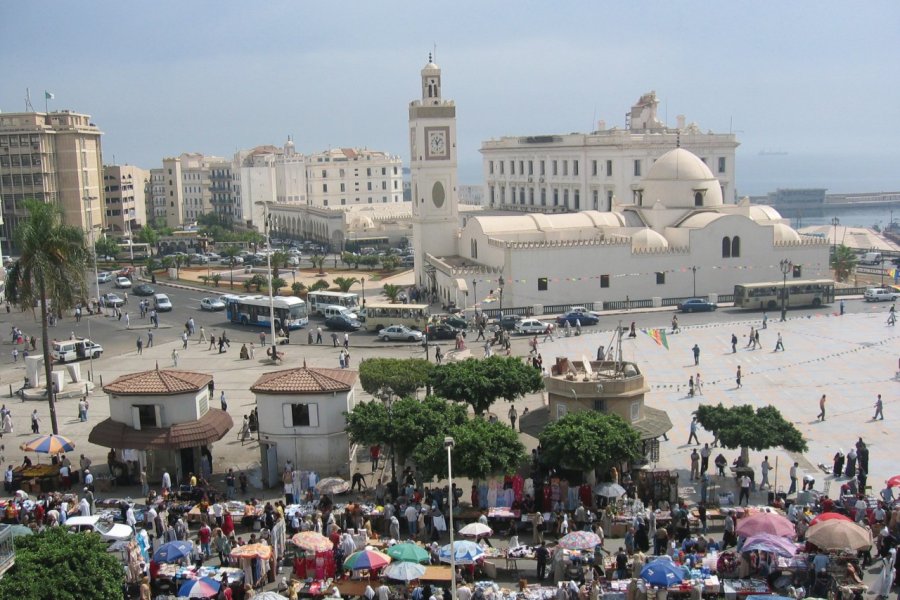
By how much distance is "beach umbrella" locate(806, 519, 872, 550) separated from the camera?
19.6m

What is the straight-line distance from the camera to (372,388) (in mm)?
32469

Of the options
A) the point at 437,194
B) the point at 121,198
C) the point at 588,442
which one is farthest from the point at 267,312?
the point at 121,198

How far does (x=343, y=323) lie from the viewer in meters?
51.5

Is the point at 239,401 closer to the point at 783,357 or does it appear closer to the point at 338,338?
the point at 338,338

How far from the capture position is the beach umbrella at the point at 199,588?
19328 mm

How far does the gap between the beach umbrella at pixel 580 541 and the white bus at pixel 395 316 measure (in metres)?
29.1

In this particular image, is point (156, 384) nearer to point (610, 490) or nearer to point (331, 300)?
point (610, 490)

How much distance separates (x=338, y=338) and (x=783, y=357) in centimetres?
1985

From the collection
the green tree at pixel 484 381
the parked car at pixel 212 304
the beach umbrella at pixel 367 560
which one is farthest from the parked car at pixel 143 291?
the beach umbrella at pixel 367 560

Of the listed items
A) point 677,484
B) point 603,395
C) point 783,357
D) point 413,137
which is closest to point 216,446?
point 603,395

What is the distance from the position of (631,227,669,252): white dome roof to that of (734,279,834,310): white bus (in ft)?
17.4

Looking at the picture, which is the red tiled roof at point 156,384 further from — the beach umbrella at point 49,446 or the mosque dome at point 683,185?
the mosque dome at point 683,185

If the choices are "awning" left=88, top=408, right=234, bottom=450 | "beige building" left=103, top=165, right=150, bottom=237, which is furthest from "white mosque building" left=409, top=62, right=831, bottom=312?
"beige building" left=103, top=165, right=150, bottom=237

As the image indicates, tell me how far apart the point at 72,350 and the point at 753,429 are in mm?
30791
